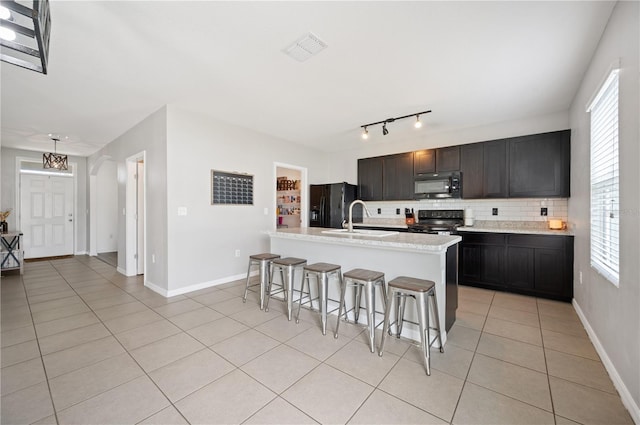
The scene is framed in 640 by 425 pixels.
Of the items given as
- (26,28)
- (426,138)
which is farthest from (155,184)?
(426,138)

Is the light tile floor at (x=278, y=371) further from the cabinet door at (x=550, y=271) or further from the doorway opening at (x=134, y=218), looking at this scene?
the doorway opening at (x=134, y=218)

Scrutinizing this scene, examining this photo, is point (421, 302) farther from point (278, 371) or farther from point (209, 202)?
point (209, 202)

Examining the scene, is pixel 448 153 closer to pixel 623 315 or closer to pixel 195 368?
pixel 623 315

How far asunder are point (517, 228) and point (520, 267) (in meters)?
0.76

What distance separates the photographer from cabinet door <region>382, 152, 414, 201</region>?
16.5 ft

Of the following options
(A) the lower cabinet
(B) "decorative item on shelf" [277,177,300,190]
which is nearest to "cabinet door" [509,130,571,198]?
(A) the lower cabinet

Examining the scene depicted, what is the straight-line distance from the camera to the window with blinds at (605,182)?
1.90 meters

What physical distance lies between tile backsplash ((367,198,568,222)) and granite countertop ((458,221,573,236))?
0.06m

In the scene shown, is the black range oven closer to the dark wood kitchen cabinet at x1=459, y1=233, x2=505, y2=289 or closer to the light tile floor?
the dark wood kitchen cabinet at x1=459, y1=233, x2=505, y2=289

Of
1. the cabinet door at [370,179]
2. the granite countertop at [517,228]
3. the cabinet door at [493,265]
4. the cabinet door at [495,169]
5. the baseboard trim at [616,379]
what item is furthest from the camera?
the cabinet door at [370,179]

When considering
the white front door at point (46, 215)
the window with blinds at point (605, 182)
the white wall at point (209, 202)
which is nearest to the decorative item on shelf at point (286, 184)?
the white wall at point (209, 202)

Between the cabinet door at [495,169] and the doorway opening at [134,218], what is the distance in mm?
5679

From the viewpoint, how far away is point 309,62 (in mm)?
2506

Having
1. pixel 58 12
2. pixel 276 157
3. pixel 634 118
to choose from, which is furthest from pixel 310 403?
pixel 276 157
